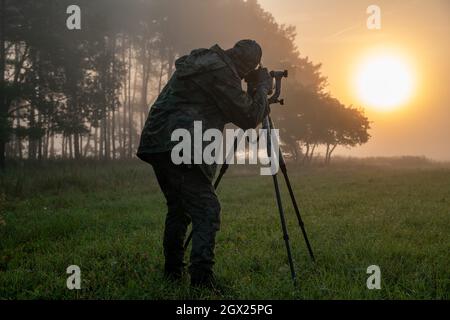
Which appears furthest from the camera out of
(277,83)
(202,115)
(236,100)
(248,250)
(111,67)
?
(111,67)

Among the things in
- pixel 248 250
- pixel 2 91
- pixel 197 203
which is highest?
pixel 2 91

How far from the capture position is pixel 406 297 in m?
4.30

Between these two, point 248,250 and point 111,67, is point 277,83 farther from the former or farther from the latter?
point 111,67

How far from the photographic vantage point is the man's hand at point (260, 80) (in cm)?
459

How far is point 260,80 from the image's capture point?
464 cm

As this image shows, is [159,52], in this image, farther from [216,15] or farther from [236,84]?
[236,84]

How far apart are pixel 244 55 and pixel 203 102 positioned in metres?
0.75

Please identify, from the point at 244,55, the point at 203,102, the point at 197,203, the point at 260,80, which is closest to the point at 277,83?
the point at 260,80

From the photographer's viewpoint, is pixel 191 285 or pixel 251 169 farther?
pixel 251 169

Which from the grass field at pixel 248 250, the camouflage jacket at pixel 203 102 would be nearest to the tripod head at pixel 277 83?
the camouflage jacket at pixel 203 102

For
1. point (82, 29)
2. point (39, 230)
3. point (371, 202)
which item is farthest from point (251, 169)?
point (39, 230)

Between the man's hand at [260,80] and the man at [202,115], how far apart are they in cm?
1

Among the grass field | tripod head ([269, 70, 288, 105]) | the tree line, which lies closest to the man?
tripod head ([269, 70, 288, 105])

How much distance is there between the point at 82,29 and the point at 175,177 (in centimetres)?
2845
